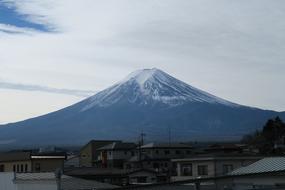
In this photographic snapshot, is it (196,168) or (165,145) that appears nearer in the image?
(196,168)

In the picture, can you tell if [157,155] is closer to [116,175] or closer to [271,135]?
[271,135]

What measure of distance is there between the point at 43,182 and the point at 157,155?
43.8 metres

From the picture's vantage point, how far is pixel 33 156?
4894cm

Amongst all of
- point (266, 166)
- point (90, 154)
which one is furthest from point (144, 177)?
point (90, 154)

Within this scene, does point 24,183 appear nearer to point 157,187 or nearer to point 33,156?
point 33,156

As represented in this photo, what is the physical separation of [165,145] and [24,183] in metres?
44.0

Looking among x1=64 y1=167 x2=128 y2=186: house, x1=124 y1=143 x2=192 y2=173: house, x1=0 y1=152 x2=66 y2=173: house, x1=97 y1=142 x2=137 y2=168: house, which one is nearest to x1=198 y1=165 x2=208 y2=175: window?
x1=64 y1=167 x2=128 y2=186: house

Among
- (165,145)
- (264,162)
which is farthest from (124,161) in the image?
(264,162)

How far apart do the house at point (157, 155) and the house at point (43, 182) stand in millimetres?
35900

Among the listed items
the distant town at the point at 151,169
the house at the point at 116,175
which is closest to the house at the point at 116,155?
the distant town at the point at 151,169

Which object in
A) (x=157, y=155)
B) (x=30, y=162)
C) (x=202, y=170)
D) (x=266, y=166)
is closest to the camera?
(x=266, y=166)

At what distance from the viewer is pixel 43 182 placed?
1350 inches

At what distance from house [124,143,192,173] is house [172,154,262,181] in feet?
63.3

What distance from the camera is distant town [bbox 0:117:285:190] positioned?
11630mm
